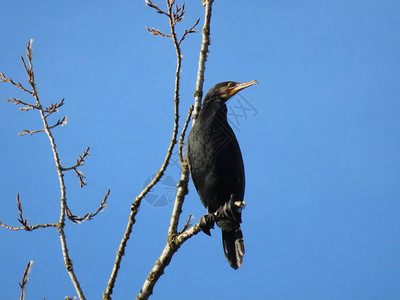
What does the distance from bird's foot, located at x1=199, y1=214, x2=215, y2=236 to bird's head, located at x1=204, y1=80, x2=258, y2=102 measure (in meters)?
1.34

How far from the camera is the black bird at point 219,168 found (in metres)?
3.97

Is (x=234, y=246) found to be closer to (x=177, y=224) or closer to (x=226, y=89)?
(x=177, y=224)

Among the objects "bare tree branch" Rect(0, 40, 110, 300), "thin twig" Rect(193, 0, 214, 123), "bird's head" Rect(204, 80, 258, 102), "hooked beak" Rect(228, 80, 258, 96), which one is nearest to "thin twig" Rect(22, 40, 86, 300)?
"bare tree branch" Rect(0, 40, 110, 300)

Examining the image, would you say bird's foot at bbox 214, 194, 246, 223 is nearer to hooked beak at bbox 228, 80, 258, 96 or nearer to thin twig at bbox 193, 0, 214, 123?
thin twig at bbox 193, 0, 214, 123

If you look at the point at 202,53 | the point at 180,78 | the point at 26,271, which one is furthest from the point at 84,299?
the point at 202,53

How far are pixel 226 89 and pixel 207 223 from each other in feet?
4.89

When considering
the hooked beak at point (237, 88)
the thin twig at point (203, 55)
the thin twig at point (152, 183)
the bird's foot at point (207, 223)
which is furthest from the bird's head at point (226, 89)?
the bird's foot at point (207, 223)

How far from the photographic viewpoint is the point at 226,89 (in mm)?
4449

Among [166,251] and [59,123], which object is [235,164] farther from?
[59,123]

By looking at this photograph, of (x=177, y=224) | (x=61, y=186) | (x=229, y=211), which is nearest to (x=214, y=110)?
(x=229, y=211)

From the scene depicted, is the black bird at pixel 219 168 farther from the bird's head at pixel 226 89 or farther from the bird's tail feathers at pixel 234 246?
the bird's head at pixel 226 89

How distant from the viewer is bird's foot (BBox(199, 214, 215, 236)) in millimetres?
3494

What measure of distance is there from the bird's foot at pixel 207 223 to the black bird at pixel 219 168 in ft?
0.89

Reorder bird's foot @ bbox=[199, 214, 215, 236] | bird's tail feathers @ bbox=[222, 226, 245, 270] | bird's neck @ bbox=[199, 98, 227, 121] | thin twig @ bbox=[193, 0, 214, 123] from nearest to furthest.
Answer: bird's foot @ bbox=[199, 214, 215, 236] → bird's tail feathers @ bbox=[222, 226, 245, 270] → thin twig @ bbox=[193, 0, 214, 123] → bird's neck @ bbox=[199, 98, 227, 121]
